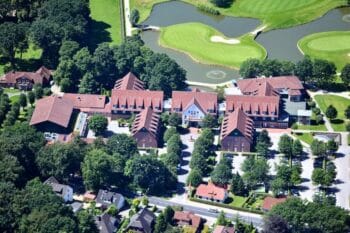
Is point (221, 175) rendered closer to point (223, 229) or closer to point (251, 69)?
point (223, 229)

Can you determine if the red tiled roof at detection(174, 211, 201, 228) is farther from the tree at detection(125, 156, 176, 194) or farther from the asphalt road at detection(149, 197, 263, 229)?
the tree at detection(125, 156, 176, 194)

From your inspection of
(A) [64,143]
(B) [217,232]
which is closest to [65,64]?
(A) [64,143]

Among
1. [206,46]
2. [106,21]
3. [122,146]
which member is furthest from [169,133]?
[106,21]

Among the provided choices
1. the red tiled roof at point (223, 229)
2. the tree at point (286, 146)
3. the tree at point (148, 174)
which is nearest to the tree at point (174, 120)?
the tree at point (148, 174)

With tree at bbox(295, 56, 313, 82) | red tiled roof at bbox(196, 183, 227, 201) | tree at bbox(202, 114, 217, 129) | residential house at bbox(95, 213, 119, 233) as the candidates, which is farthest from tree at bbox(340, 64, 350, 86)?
residential house at bbox(95, 213, 119, 233)

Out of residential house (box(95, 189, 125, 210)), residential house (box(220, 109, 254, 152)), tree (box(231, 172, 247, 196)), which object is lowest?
residential house (box(95, 189, 125, 210))

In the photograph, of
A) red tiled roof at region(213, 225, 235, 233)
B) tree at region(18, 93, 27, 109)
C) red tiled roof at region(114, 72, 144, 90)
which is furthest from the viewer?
red tiled roof at region(114, 72, 144, 90)

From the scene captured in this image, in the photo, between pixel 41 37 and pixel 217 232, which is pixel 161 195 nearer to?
pixel 217 232
